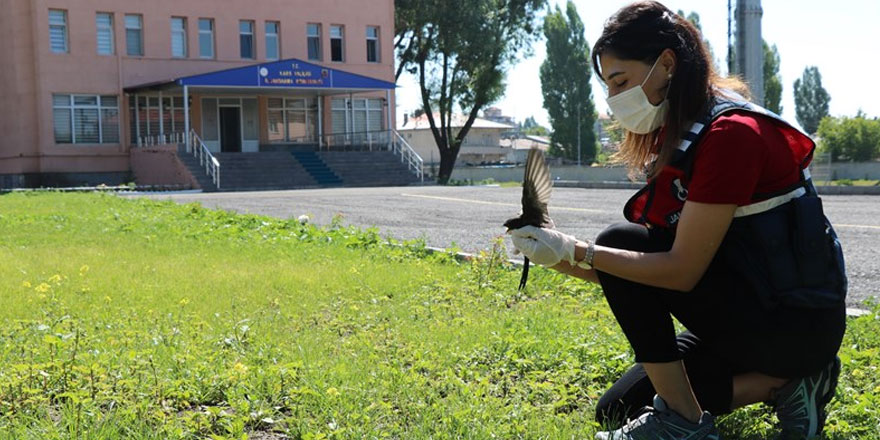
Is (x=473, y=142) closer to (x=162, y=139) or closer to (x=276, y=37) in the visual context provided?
(x=276, y=37)

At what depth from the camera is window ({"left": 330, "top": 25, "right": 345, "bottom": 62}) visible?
139ft

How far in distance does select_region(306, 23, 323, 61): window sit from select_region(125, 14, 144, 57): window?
25.0ft

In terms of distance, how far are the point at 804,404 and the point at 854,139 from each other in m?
44.4

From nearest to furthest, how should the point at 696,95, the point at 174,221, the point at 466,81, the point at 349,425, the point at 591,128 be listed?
the point at 696,95
the point at 349,425
the point at 174,221
the point at 466,81
the point at 591,128

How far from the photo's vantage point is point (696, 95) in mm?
2906

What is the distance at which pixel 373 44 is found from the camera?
43.4 metres

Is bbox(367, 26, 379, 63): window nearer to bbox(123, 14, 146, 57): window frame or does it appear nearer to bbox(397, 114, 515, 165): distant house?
bbox(123, 14, 146, 57): window frame

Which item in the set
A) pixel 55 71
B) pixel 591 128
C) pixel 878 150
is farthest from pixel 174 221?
pixel 591 128

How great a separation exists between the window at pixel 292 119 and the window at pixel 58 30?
885 centimetres

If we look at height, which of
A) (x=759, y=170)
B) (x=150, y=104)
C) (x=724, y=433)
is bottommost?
(x=724, y=433)

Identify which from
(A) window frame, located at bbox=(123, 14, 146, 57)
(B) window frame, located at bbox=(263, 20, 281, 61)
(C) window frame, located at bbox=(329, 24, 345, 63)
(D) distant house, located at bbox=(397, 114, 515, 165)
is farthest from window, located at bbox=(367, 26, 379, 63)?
(D) distant house, located at bbox=(397, 114, 515, 165)

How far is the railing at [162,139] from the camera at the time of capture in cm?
3583

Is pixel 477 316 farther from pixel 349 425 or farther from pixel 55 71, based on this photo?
pixel 55 71

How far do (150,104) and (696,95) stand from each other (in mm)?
37511
